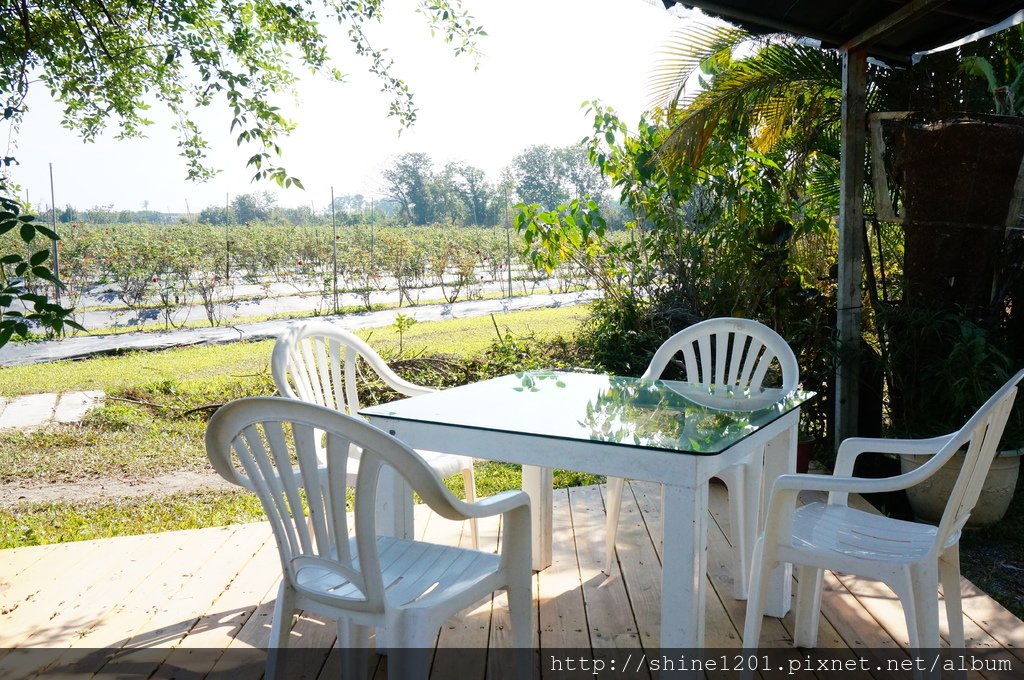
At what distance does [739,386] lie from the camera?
2936 mm

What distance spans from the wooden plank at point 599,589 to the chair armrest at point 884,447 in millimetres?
780

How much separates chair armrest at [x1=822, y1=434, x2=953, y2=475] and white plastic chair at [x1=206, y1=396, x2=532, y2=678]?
3.30 ft

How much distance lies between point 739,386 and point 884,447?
2.49 feet

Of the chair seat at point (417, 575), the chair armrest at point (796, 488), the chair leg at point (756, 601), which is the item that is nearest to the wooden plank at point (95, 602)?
the chair seat at point (417, 575)

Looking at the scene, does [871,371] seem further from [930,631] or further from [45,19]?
[45,19]

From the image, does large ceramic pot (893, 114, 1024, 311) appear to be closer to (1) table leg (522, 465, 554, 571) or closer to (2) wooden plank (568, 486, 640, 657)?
(2) wooden plank (568, 486, 640, 657)

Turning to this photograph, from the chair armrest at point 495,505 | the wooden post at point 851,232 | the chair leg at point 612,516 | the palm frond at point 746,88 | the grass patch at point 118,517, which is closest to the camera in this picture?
the chair armrest at point 495,505

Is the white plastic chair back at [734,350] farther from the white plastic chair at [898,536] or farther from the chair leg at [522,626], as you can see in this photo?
the chair leg at [522,626]

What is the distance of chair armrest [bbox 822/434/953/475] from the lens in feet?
7.16

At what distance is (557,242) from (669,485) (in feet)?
11.6

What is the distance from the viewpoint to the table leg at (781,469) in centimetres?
250

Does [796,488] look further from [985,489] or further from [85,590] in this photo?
[85,590]

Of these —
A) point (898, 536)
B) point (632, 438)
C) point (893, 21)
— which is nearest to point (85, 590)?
point (632, 438)

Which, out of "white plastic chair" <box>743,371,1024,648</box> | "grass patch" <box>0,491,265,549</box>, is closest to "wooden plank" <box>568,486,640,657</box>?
"white plastic chair" <box>743,371,1024,648</box>
